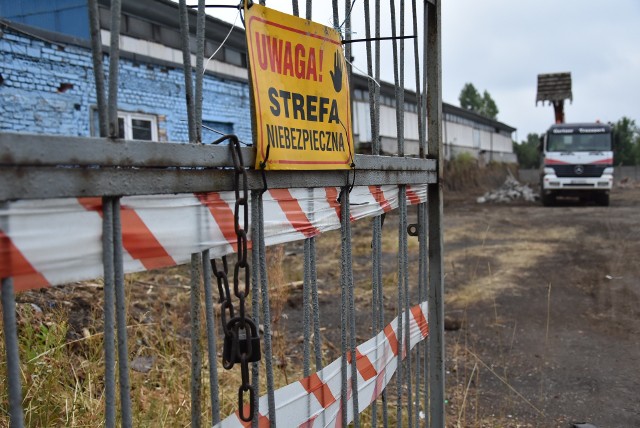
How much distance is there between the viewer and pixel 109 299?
3.75ft

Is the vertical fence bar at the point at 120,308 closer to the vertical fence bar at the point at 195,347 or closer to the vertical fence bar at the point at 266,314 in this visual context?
the vertical fence bar at the point at 195,347

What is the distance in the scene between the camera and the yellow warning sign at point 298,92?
1.47 meters

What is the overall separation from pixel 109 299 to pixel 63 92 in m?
10.4

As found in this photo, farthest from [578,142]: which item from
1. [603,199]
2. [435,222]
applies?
[435,222]

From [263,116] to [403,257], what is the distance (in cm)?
123

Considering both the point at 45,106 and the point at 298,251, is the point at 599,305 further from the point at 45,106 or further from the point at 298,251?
the point at 45,106

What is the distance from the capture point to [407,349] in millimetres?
2580

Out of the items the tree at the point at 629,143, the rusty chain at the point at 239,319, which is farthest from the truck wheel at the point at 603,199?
the tree at the point at 629,143

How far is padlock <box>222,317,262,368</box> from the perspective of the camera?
1.32 m

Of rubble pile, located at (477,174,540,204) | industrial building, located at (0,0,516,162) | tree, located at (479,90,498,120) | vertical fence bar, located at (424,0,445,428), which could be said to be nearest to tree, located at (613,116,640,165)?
tree, located at (479,90,498,120)

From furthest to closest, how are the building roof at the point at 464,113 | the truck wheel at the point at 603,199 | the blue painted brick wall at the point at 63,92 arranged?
the building roof at the point at 464,113
the truck wheel at the point at 603,199
the blue painted brick wall at the point at 63,92

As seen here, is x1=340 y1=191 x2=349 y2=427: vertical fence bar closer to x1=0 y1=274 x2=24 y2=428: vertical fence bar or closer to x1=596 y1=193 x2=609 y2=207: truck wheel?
x1=0 y1=274 x2=24 y2=428: vertical fence bar

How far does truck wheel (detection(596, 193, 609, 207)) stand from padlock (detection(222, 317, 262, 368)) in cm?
2129

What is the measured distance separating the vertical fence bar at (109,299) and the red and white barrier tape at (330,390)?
0.34 meters
